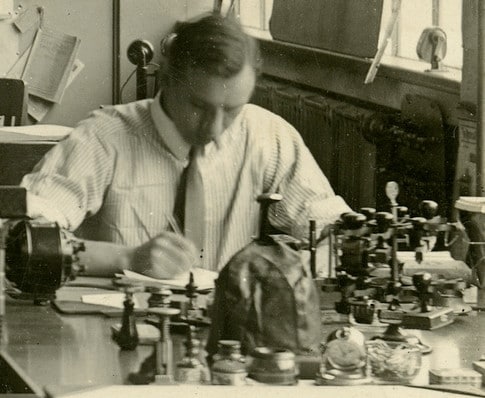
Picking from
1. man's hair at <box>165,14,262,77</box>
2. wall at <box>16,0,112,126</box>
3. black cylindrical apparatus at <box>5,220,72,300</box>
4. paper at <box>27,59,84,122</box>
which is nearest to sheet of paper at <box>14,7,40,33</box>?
wall at <box>16,0,112,126</box>

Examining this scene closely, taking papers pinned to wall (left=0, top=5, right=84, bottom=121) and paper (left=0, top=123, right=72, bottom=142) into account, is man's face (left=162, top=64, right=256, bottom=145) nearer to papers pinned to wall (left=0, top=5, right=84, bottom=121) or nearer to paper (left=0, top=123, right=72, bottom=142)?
paper (left=0, top=123, right=72, bottom=142)

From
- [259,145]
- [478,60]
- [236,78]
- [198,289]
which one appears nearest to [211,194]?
[259,145]

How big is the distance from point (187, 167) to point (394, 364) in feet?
4.04

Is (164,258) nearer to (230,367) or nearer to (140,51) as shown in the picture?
(230,367)

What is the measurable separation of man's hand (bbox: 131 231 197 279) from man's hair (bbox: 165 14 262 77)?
1.47 feet

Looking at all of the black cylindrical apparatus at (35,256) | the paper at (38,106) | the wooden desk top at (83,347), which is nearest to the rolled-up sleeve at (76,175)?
the wooden desk top at (83,347)

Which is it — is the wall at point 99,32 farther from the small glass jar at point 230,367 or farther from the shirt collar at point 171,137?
the small glass jar at point 230,367

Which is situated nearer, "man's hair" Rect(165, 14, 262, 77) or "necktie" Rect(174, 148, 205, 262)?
"man's hair" Rect(165, 14, 262, 77)

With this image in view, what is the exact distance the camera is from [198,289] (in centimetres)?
240

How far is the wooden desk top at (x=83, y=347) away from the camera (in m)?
1.85

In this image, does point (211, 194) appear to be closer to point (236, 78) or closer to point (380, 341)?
point (236, 78)

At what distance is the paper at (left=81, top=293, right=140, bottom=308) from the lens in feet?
7.76

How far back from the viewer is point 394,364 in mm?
1842

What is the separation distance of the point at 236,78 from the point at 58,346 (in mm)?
954
